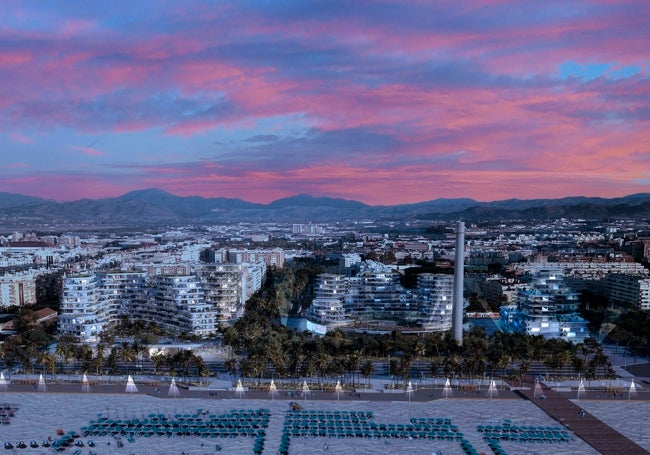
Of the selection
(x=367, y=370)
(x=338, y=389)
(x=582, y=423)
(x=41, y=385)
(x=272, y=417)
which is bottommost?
(x=582, y=423)

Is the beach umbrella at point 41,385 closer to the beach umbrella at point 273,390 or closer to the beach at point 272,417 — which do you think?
the beach at point 272,417

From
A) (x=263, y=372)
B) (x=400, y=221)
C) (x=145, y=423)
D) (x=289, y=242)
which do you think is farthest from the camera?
(x=400, y=221)

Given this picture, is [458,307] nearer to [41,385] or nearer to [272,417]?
[272,417]

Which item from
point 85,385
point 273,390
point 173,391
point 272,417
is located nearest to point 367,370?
point 273,390

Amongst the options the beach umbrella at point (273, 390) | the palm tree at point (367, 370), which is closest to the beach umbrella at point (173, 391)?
the beach umbrella at point (273, 390)

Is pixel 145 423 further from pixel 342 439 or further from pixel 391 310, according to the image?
pixel 391 310

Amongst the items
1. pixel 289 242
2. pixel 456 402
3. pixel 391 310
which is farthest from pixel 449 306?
pixel 289 242
